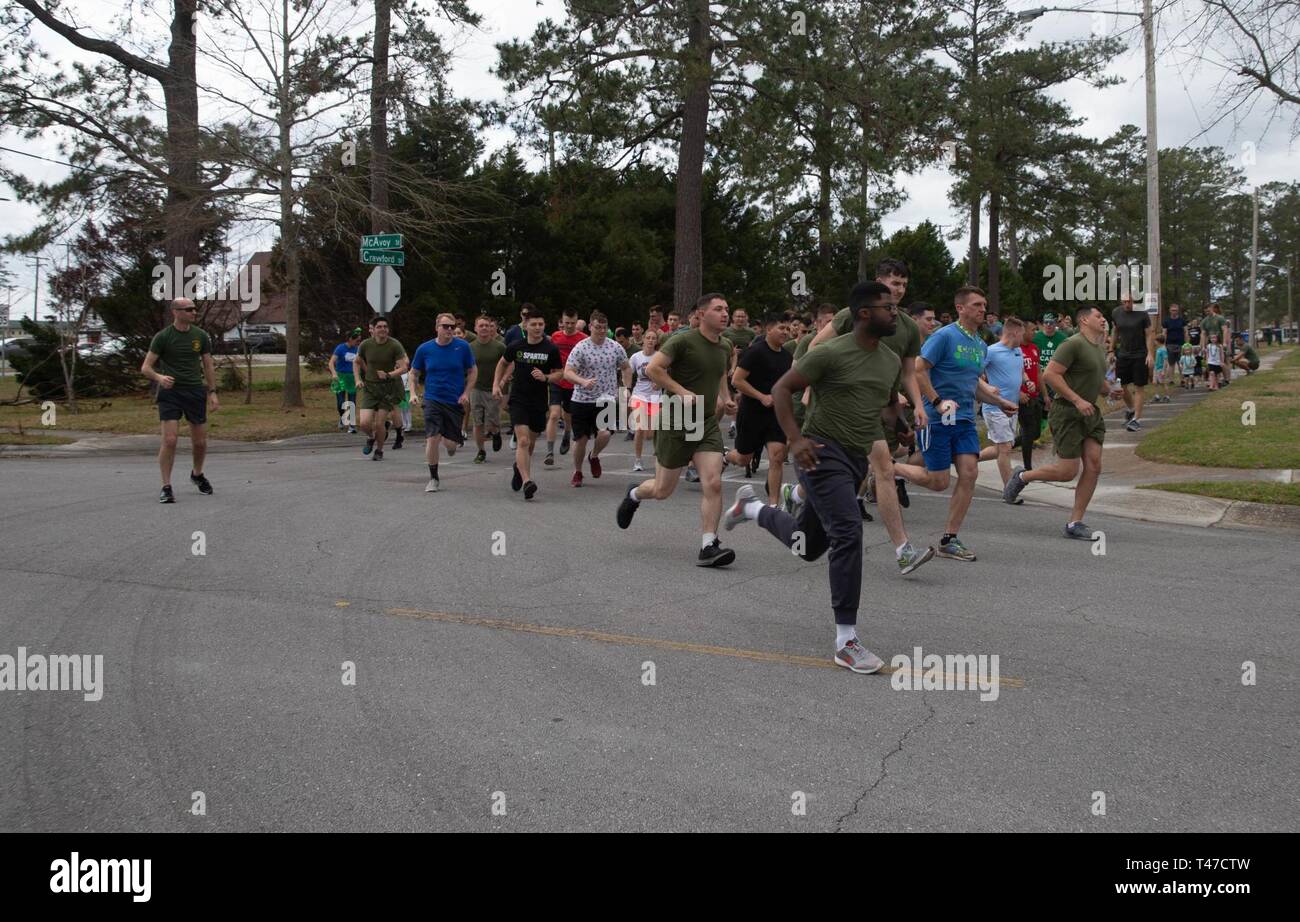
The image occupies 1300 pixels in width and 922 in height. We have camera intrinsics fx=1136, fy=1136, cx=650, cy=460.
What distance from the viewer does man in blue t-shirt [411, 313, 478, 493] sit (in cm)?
1266

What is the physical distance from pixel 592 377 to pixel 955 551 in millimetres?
5153

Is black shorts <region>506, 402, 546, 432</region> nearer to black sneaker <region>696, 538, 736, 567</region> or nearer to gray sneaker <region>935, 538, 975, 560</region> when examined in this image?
black sneaker <region>696, 538, 736, 567</region>

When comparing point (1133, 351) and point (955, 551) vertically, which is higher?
point (1133, 351)

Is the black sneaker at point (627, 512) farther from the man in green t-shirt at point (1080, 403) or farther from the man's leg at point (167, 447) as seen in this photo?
the man's leg at point (167, 447)

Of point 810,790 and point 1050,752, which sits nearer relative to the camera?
point 810,790

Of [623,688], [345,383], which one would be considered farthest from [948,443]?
[345,383]

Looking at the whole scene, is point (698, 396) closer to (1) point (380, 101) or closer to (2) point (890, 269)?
(2) point (890, 269)

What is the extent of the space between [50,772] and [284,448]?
1406cm

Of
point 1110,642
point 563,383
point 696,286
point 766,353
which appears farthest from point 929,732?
point 696,286

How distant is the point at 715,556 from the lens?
8062mm

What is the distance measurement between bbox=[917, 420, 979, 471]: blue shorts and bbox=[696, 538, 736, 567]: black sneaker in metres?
1.89
